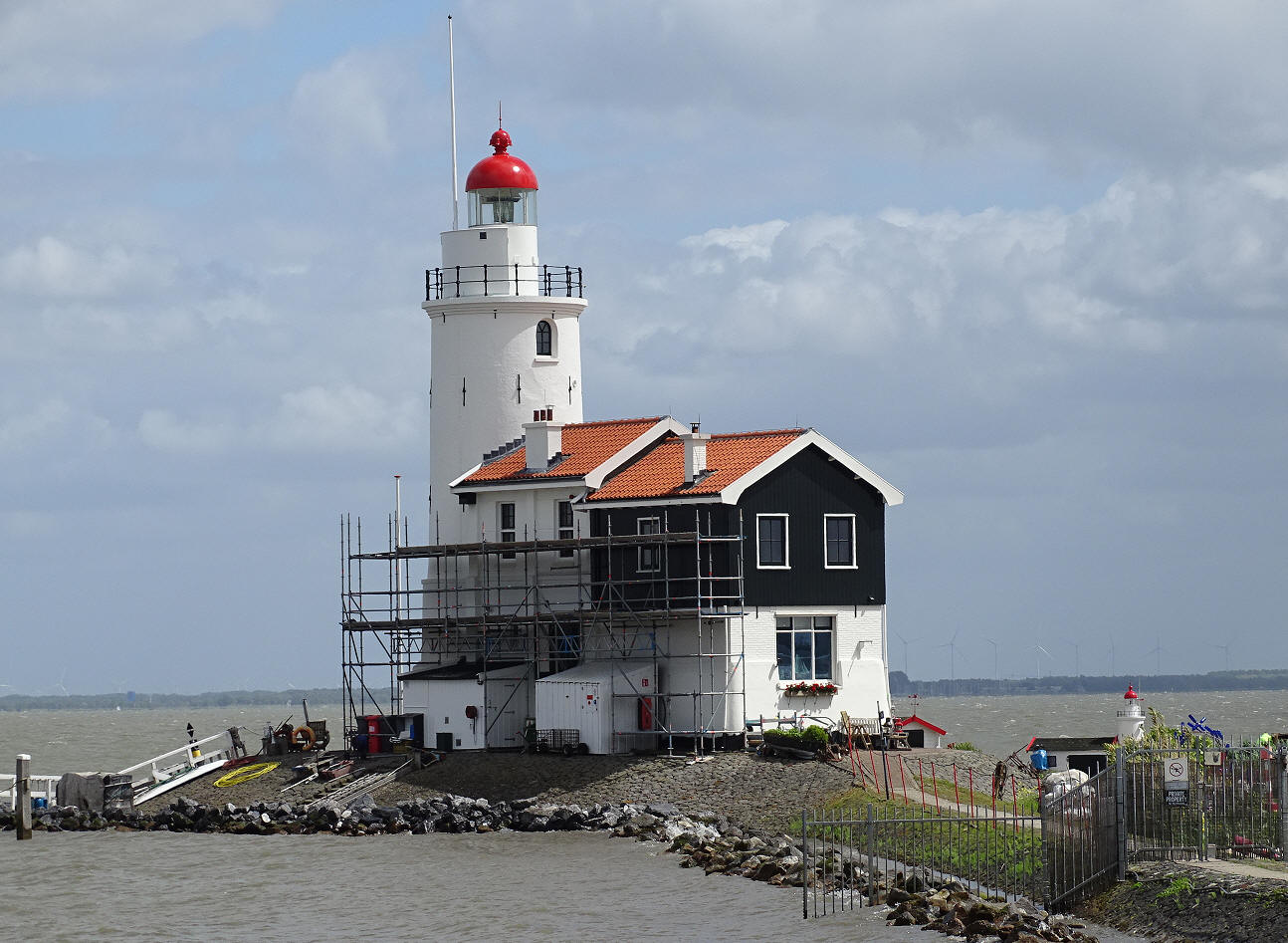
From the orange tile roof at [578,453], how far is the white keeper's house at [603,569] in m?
0.07

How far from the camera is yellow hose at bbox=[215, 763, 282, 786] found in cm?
5097

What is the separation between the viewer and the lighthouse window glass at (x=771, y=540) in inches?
1913

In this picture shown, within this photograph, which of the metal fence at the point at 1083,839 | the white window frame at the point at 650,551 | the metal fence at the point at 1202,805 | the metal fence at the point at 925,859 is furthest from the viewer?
the white window frame at the point at 650,551

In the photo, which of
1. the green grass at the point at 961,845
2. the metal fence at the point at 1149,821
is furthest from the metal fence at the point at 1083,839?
the green grass at the point at 961,845

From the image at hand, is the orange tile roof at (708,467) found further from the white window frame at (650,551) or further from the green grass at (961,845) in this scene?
the green grass at (961,845)

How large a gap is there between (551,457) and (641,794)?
1115 cm

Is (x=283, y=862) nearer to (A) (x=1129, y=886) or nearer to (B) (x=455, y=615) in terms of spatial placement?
(B) (x=455, y=615)

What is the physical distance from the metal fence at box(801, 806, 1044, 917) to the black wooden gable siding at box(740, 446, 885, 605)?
36.3 ft

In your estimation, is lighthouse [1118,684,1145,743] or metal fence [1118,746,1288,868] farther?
lighthouse [1118,684,1145,743]

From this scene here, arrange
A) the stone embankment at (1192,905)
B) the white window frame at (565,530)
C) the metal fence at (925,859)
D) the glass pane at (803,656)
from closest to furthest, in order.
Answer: the stone embankment at (1192,905) < the metal fence at (925,859) < the glass pane at (803,656) < the white window frame at (565,530)

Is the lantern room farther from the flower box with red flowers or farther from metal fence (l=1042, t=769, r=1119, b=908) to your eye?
metal fence (l=1042, t=769, r=1119, b=908)

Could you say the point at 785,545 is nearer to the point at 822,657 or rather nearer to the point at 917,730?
the point at 822,657

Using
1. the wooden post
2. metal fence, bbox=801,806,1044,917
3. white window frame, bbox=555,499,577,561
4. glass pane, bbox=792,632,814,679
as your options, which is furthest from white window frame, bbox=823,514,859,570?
the wooden post

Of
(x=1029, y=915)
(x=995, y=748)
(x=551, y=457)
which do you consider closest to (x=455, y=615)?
(x=551, y=457)
